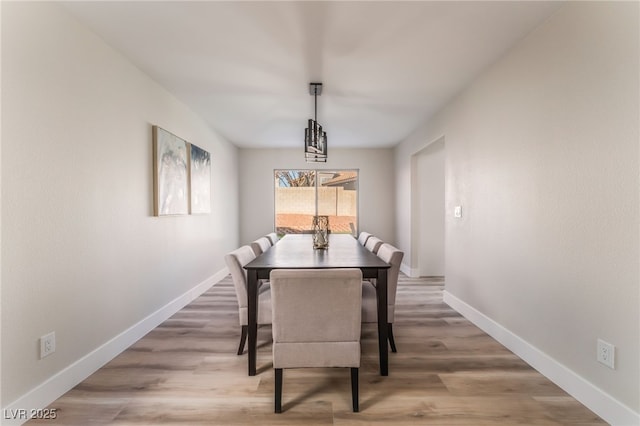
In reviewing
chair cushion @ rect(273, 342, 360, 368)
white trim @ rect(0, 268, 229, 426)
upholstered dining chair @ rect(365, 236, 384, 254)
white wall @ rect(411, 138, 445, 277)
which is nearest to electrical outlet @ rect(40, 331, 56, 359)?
white trim @ rect(0, 268, 229, 426)

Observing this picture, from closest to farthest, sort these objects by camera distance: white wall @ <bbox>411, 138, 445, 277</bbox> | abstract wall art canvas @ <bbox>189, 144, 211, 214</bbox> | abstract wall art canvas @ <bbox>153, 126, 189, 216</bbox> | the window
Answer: abstract wall art canvas @ <bbox>153, 126, 189, 216</bbox>
abstract wall art canvas @ <bbox>189, 144, 211, 214</bbox>
white wall @ <bbox>411, 138, 445, 277</bbox>
the window

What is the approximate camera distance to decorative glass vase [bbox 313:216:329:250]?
118 inches

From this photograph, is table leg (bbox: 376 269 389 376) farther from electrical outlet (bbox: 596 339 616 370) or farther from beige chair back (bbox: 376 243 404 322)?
electrical outlet (bbox: 596 339 616 370)

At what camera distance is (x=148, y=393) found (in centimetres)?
192

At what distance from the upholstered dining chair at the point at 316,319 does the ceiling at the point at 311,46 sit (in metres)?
1.63

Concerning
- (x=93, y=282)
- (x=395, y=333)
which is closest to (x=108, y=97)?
(x=93, y=282)

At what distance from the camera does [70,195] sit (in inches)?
78.2

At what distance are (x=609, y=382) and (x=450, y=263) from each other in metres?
2.02

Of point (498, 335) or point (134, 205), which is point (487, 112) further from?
point (134, 205)

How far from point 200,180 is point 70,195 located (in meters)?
2.17

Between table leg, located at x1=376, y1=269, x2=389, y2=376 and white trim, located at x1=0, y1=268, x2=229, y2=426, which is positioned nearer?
white trim, located at x1=0, y1=268, x2=229, y2=426

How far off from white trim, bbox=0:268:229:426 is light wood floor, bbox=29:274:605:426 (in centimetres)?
6

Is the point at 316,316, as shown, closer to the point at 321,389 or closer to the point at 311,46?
the point at 321,389

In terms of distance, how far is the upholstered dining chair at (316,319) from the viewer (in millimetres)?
1693
